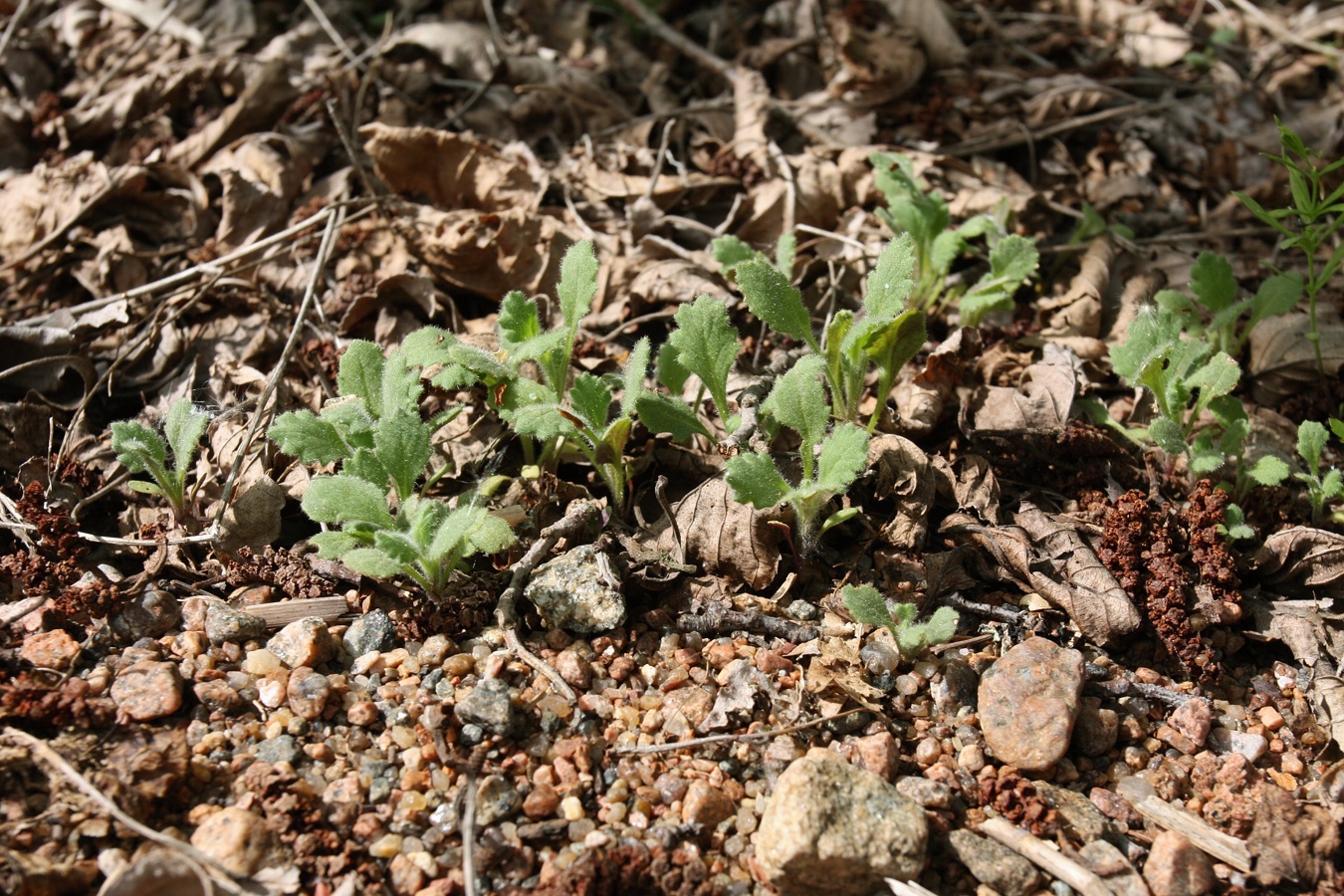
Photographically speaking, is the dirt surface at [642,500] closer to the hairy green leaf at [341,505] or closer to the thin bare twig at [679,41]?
the thin bare twig at [679,41]

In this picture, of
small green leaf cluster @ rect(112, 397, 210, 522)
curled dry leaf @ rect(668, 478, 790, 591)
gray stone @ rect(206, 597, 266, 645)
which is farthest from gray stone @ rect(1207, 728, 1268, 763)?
small green leaf cluster @ rect(112, 397, 210, 522)

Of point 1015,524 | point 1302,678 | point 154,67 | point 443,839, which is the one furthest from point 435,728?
point 154,67

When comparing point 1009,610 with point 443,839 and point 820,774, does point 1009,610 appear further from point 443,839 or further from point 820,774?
point 443,839

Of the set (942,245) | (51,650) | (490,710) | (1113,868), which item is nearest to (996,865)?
(1113,868)

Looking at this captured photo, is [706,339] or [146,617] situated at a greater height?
[706,339]

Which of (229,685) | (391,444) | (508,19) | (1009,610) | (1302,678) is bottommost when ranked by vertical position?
(1302,678)

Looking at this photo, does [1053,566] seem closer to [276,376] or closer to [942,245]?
[942,245]
